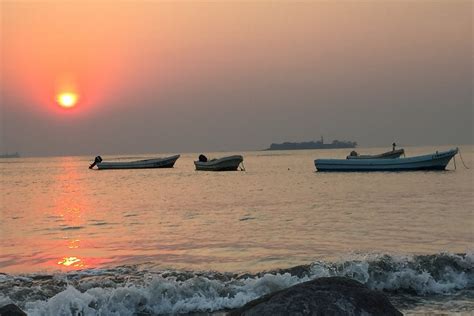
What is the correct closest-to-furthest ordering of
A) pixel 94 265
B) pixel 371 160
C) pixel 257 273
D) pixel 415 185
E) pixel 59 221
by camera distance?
1. pixel 257 273
2. pixel 94 265
3. pixel 59 221
4. pixel 415 185
5. pixel 371 160

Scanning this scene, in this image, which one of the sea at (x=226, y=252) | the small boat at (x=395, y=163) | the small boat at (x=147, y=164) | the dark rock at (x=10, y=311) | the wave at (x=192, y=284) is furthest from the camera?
the small boat at (x=147, y=164)

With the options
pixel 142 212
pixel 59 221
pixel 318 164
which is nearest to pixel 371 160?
pixel 318 164

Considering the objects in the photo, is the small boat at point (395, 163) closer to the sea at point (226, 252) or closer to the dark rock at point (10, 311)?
the sea at point (226, 252)

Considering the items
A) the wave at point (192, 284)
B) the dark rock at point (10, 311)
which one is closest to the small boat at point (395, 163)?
the wave at point (192, 284)

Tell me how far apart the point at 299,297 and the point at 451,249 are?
11.6 meters

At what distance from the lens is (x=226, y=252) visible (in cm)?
1623

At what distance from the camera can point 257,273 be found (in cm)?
1282

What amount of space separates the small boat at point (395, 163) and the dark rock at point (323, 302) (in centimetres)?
5423

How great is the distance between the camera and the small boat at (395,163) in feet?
190

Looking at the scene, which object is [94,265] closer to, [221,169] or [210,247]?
[210,247]

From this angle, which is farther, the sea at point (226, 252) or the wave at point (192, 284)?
the sea at point (226, 252)

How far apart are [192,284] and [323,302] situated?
5.71 metres

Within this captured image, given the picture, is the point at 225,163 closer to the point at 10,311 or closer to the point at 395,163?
the point at 395,163

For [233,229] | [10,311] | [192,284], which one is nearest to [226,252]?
[192,284]
